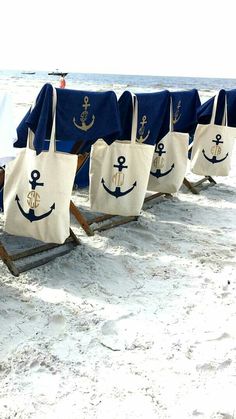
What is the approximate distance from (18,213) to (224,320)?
4.83 ft

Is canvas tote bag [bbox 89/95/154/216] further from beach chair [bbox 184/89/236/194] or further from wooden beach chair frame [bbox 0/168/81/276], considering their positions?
beach chair [bbox 184/89/236/194]

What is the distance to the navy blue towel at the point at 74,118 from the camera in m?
2.84

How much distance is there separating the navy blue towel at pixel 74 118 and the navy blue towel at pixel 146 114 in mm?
327

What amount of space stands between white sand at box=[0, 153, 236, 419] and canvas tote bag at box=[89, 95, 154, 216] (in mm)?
333

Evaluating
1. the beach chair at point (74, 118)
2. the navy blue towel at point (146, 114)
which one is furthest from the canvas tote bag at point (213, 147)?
the beach chair at point (74, 118)

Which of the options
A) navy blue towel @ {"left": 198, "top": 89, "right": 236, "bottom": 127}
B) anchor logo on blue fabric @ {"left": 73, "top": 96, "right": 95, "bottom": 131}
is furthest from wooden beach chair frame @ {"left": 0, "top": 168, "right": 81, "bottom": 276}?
navy blue towel @ {"left": 198, "top": 89, "right": 236, "bottom": 127}

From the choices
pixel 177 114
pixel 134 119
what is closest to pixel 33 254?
pixel 134 119

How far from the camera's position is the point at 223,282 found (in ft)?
9.82

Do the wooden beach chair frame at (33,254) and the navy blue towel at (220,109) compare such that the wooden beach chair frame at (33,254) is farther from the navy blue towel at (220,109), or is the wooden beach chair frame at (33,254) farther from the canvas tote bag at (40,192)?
the navy blue towel at (220,109)

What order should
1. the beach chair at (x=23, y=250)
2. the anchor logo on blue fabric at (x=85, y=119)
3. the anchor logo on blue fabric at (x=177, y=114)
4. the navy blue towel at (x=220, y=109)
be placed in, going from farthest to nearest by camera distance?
the navy blue towel at (x=220, y=109), the anchor logo on blue fabric at (x=177, y=114), the anchor logo on blue fabric at (x=85, y=119), the beach chair at (x=23, y=250)

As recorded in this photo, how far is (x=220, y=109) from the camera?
16.6 feet

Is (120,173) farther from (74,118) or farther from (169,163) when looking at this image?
(169,163)

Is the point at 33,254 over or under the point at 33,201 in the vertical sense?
under

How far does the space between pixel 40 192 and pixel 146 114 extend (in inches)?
54.9
